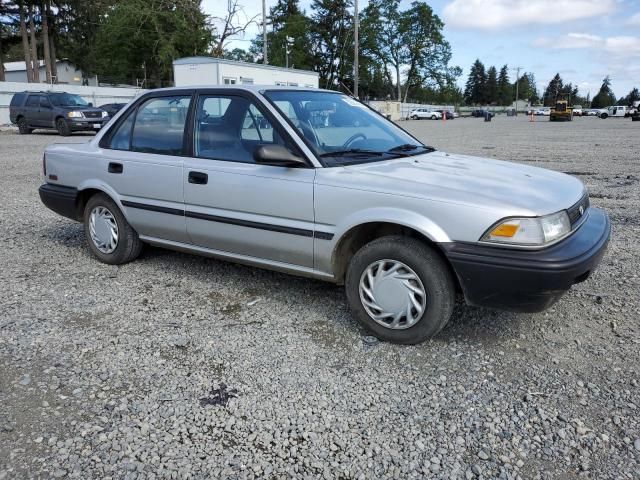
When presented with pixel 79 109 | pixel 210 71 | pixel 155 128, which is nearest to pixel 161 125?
pixel 155 128

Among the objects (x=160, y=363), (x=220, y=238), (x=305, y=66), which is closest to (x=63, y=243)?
(x=220, y=238)

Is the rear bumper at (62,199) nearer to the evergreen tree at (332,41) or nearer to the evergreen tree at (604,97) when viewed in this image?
the evergreen tree at (332,41)

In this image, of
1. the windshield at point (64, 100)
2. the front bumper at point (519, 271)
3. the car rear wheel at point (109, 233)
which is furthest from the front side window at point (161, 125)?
the windshield at point (64, 100)

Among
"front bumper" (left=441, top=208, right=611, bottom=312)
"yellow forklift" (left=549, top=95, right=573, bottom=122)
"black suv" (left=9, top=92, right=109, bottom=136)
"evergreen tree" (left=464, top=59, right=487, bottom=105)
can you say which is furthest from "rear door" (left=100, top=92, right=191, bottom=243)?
"evergreen tree" (left=464, top=59, right=487, bottom=105)

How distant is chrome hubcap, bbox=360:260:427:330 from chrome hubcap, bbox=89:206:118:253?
266 cm

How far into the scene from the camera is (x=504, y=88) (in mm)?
130375

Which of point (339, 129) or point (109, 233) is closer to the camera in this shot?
point (339, 129)

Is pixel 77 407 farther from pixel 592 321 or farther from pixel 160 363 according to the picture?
pixel 592 321

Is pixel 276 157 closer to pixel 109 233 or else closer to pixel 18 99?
pixel 109 233

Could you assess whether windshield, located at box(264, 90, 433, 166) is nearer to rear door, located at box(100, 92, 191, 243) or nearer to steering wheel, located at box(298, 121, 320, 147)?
steering wheel, located at box(298, 121, 320, 147)

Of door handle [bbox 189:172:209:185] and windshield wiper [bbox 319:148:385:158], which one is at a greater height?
windshield wiper [bbox 319:148:385:158]

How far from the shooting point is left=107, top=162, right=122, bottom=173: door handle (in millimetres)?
4706

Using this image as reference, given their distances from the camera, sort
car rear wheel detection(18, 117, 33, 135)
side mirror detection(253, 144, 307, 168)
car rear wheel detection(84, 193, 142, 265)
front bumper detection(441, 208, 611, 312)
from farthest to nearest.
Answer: car rear wheel detection(18, 117, 33, 135), car rear wheel detection(84, 193, 142, 265), side mirror detection(253, 144, 307, 168), front bumper detection(441, 208, 611, 312)

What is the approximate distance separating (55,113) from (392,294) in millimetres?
21280
